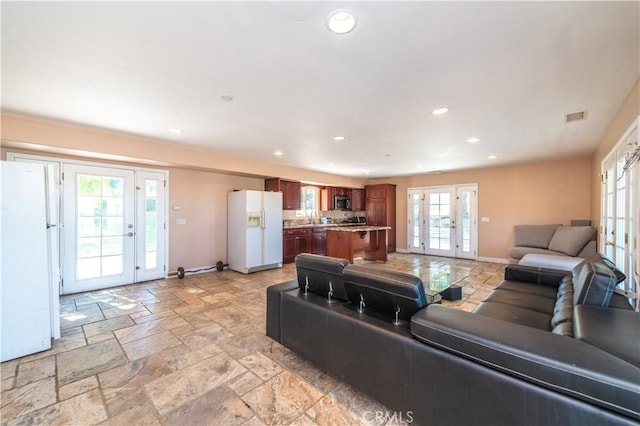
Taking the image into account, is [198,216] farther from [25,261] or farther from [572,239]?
[572,239]

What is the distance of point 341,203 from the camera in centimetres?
885

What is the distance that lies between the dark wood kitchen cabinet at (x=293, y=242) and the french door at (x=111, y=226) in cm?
272

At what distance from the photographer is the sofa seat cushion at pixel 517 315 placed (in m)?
2.07

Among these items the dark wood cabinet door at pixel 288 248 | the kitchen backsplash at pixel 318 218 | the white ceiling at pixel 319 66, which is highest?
the white ceiling at pixel 319 66

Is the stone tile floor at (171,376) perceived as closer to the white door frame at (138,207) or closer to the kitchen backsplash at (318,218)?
the white door frame at (138,207)

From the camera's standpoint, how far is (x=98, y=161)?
455 cm

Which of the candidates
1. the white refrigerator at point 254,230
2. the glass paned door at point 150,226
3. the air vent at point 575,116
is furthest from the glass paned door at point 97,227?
the air vent at point 575,116

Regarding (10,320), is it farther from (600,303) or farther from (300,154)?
(600,303)

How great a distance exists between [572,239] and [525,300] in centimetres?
379

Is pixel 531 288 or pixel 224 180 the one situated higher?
pixel 224 180

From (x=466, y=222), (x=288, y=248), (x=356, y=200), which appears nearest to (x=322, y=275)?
(x=288, y=248)

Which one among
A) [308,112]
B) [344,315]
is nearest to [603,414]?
[344,315]

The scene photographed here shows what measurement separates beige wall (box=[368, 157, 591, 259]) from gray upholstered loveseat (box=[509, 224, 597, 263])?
1.56ft

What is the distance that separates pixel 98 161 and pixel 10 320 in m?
2.95
